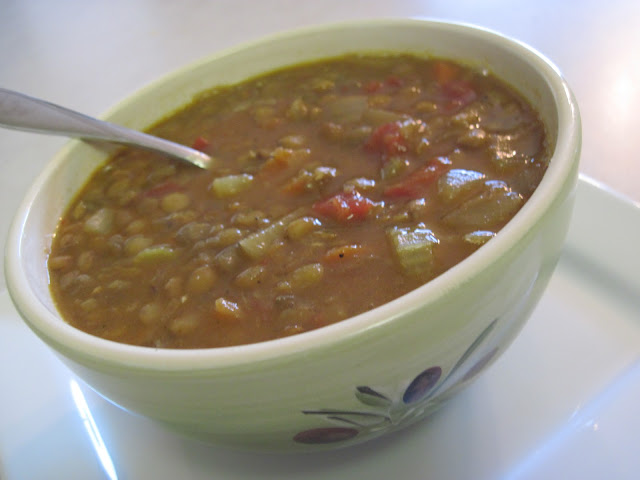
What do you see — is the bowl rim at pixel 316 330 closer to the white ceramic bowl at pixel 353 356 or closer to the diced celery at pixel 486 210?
the white ceramic bowl at pixel 353 356

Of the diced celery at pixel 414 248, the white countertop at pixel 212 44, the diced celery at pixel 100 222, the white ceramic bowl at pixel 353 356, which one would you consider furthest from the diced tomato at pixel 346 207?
the white countertop at pixel 212 44

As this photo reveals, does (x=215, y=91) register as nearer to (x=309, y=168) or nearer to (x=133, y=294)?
(x=309, y=168)

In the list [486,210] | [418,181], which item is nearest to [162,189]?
[418,181]

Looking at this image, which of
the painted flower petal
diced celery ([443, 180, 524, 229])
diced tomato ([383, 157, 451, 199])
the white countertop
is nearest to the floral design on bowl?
the painted flower petal

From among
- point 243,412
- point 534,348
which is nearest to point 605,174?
point 534,348

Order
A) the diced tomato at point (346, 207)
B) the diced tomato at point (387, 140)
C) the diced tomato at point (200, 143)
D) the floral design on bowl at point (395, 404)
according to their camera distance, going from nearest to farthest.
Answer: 1. the floral design on bowl at point (395, 404)
2. the diced tomato at point (346, 207)
3. the diced tomato at point (387, 140)
4. the diced tomato at point (200, 143)

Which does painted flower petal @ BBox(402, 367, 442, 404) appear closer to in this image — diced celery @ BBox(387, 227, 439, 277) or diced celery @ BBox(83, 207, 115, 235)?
diced celery @ BBox(387, 227, 439, 277)
